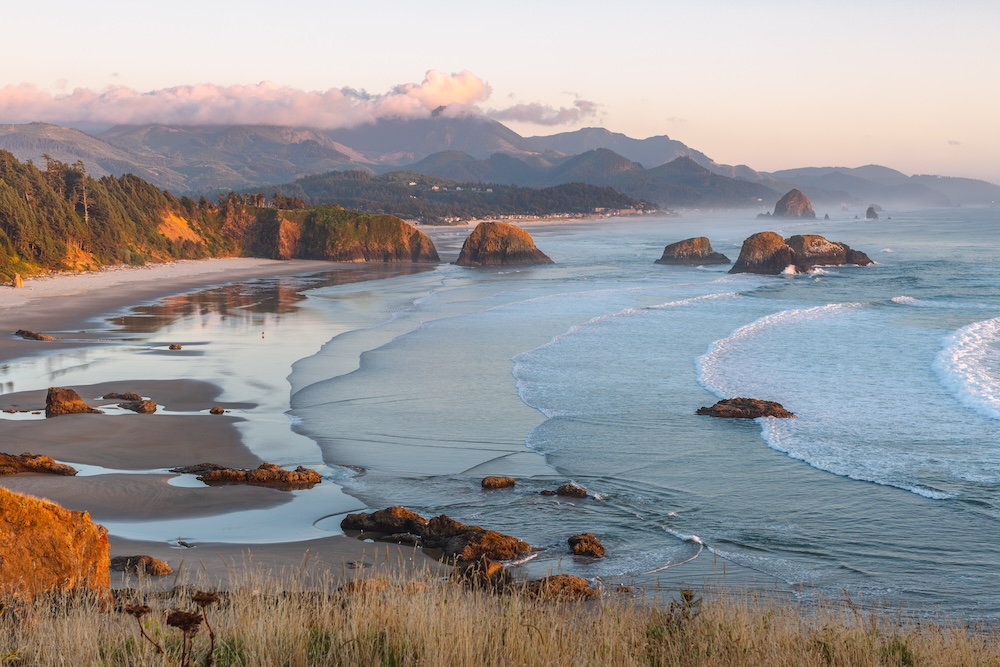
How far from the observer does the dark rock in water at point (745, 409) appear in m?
18.9

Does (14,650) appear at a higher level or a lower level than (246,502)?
higher

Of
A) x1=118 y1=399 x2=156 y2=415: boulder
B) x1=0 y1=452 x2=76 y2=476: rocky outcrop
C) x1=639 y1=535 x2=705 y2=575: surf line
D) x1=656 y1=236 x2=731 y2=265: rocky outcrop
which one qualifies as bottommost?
x1=639 y1=535 x2=705 y2=575: surf line

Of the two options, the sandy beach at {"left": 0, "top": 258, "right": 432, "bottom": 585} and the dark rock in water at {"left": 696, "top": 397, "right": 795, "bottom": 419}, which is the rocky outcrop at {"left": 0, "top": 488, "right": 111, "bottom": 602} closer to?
the sandy beach at {"left": 0, "top": 258, "right": 432, "bottom": 585}

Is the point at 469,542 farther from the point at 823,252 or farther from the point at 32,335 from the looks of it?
the point at 823,252

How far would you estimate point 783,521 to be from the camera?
500 inches

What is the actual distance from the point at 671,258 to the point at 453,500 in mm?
62562

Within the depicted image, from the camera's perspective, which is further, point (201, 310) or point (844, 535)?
point (201, 310)

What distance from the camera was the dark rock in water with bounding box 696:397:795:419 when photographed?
1892 cm

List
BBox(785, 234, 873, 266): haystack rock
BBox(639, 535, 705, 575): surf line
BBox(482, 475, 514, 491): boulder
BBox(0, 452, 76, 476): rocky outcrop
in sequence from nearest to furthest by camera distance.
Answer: BBox(639, 535, 705, 575): surf line
BBox(482, 475, 514, 491): boulder
BBox(0, 452, 76, 476): rocky outcrop
BBox(785, 234, 873, 266): haystack rock

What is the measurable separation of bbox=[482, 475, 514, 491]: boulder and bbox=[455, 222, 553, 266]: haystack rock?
207 ft

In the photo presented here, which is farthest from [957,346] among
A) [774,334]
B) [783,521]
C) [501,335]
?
[783,521]

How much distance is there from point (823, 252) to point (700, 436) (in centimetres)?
5519

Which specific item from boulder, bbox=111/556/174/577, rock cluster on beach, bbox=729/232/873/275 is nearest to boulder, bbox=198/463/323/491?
boulder, bbox=111/556/174/577

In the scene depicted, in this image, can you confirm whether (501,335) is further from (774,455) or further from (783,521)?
(783,521)
